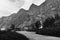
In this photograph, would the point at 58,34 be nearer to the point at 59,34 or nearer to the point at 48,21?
the point at 59,34

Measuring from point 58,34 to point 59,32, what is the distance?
492 millimetres

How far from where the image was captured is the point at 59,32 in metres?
20.6

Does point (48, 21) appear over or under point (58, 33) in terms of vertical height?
over

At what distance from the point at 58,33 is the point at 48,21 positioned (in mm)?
40039

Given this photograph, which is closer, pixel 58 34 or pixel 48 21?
pixel 58 34

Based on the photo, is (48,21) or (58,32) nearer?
(58,32)

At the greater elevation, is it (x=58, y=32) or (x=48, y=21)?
(x=48, y=21)

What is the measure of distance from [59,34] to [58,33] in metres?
0.51

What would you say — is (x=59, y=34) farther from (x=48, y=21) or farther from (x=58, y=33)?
(x=48, y=21)

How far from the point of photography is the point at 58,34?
2059cm

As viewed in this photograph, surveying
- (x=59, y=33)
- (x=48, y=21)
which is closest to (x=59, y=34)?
(x=59, y=33)

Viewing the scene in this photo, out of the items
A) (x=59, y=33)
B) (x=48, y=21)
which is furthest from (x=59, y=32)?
(x=48, y=21)

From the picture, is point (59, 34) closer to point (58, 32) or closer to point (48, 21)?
point (58, 32)

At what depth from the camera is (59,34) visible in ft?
66.5
